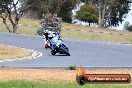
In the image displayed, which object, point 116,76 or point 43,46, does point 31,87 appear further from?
point 43,46

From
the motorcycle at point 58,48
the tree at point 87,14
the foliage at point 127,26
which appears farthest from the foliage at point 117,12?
the motorcycle at point 58,48

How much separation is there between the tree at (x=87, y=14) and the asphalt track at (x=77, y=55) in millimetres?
29847

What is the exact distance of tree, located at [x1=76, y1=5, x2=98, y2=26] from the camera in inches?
2609

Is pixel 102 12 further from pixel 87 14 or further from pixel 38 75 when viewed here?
pixel 38 75

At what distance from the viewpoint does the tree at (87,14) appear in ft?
217

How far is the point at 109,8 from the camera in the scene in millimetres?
72312

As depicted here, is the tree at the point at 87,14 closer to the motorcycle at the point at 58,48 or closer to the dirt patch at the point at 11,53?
the dirt patch at the point at 11,53

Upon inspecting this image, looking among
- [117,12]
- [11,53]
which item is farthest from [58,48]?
[117,12]

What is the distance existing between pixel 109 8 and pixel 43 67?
173ft

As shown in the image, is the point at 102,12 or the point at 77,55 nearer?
the point at 77,55

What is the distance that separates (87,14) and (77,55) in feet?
129

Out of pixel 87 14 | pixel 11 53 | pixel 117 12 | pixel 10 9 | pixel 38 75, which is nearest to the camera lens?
pixel 38 75

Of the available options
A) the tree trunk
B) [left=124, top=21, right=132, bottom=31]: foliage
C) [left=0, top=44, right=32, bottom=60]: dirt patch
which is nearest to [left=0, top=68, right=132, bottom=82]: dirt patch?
[left=0, top=44, right=32, bottom=60]: dirt patch

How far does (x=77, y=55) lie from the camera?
90.0ft
